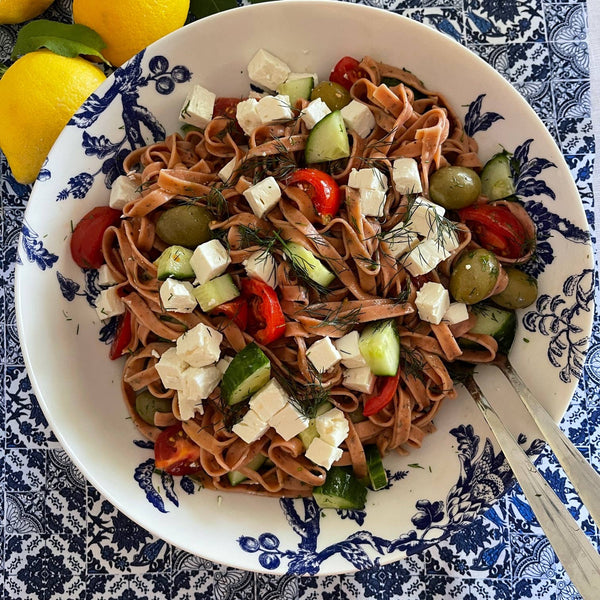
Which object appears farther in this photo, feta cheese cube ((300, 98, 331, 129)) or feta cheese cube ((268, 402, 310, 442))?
feta cheese cube ((300, 98, 331, 129))

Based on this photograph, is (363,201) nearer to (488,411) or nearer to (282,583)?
(488,411)

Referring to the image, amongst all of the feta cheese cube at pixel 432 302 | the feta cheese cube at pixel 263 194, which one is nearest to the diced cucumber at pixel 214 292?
the feta cheese cube at pixel 263 194

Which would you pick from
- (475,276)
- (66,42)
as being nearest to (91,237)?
(66,42)

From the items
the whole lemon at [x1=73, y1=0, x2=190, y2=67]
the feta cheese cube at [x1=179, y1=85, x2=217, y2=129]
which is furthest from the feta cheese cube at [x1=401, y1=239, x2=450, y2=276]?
the whole lemon at [x1=73, y1=0, x2=190, y2=67]

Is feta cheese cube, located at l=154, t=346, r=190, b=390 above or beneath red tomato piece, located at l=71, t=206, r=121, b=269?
beneath

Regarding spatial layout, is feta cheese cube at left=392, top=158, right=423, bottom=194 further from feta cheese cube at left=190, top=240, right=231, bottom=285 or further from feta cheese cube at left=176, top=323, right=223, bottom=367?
feta cheese cube at left=176, top=323, right=223, bottom=367

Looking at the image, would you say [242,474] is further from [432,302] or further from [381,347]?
[432,302]

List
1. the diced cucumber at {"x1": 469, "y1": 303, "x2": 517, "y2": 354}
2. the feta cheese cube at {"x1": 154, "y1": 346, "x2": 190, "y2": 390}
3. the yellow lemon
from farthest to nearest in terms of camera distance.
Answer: the yellow lemon
the diced cucumber at {"x1": 469, "y1": 303, "x2": 517, "y2": 354}
the feta cheese cube at {"x1": 154, "y1": 346, "x2": 190, "y2": 390}

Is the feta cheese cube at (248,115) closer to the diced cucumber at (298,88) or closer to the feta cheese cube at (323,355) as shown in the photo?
the diced cucumber at (298,88)
